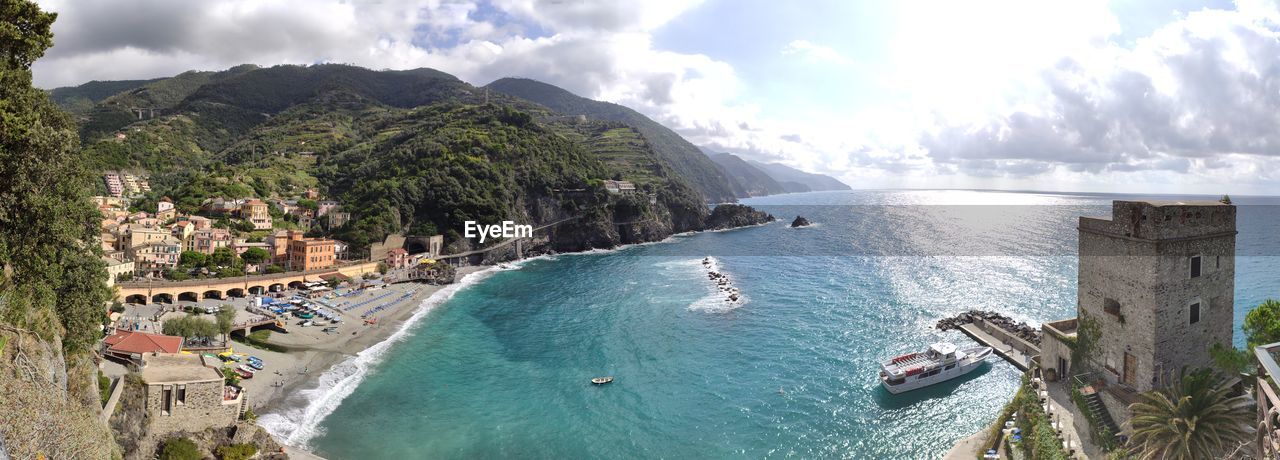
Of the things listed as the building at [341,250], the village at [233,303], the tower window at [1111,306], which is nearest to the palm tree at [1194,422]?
the tower window at [1111,306]

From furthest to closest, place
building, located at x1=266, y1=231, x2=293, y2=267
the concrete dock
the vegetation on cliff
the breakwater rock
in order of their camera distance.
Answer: building, located at x1=266, y1=231, x2=293, y2=267, the breakwater rock, the concrete dock, the vegetation on cliff

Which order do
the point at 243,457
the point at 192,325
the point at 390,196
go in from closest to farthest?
the point at 243,457, the point at 192,325, the point at 390,196

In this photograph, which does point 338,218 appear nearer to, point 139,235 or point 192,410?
point 139,235

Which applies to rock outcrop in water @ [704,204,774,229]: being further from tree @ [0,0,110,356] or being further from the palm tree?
tree @ [0,0,110,356]

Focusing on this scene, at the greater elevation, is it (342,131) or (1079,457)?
(342,131)

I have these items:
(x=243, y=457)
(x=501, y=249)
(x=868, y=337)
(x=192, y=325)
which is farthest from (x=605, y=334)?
(x=501, y=249)

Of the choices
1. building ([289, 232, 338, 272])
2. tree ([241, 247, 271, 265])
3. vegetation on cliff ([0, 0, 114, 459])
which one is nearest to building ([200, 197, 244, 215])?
building ([289, 232, 338, 272])

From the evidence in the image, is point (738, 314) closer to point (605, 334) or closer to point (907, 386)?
point (605, 334)
